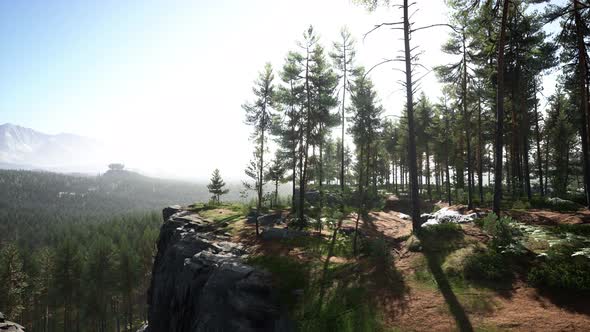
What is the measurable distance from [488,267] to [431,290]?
79.2 inches

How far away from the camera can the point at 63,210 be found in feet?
605

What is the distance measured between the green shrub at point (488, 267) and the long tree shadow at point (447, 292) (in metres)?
0.77

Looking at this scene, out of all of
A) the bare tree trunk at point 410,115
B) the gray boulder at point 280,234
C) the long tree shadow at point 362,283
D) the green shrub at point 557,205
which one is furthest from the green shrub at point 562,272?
the gray boulder at point 280,234

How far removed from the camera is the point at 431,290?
8.81m

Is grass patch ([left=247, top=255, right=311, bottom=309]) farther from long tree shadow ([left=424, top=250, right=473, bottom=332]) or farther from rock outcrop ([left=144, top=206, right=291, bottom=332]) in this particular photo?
long tree shadow ([left=424, top=250, right=473, bottom=332])

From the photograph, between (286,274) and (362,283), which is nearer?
(362,283)

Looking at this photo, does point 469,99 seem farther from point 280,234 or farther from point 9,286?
point 9,286

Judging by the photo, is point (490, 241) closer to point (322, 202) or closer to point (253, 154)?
point (322, 202)

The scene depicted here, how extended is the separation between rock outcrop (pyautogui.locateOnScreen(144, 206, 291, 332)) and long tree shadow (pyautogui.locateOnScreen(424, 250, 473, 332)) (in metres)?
5.07

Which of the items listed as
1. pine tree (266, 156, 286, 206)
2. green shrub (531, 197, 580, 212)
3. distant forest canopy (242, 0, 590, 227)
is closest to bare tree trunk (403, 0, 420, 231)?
distant forest canopy (242, 0, 590, 227)

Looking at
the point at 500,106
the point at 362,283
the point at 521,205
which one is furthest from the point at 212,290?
the point at 521,205

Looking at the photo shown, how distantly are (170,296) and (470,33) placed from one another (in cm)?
2238

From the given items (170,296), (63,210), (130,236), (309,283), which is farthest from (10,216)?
(309,283)

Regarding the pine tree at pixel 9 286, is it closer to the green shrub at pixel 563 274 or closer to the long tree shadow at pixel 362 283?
the long tree shadow at pixel 362 283
